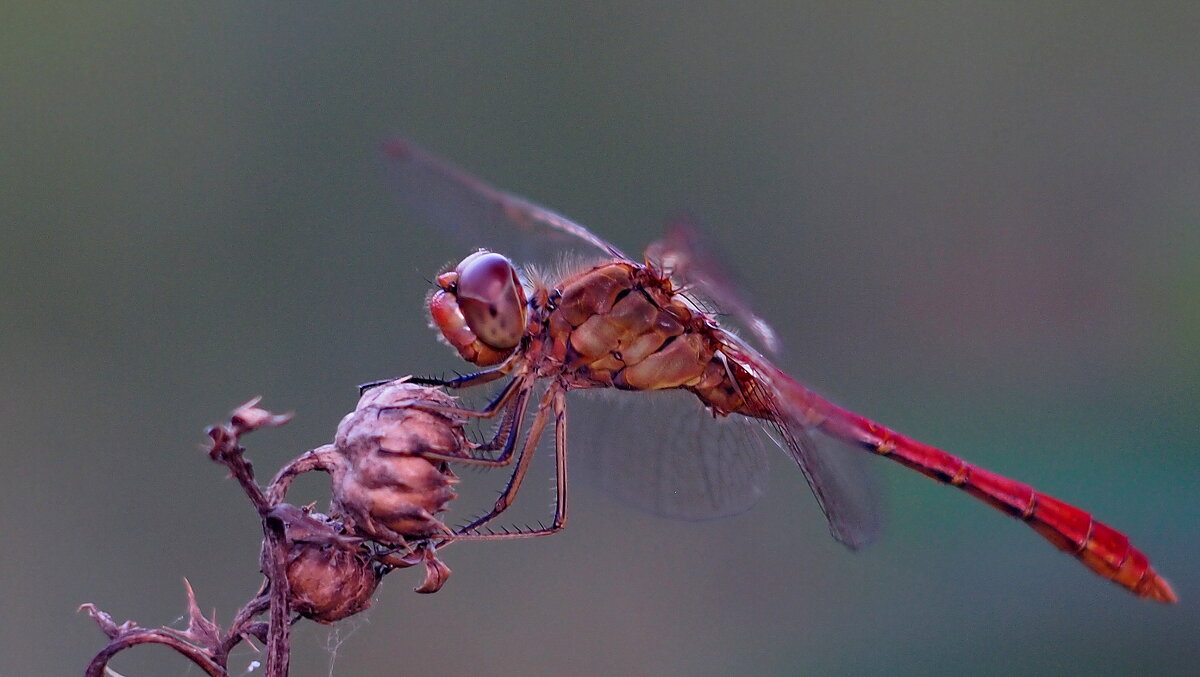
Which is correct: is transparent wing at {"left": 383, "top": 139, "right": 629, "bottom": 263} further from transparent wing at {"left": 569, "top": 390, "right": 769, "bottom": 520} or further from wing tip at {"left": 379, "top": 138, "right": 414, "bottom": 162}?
transparent wing at {"left": 569, "top": 390, "right": 769, "bottom": 520}

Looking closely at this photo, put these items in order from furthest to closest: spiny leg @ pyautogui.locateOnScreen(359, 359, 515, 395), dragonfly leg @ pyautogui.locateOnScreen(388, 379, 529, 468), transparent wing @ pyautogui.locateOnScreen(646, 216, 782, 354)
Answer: transparent wing @ pyautogui.locateOnScreen(646, 216, 782, 354)
dragonfly leg @ pyautogui.locateOnScreen(388, 379, 529, 468)
spiny leg @ pyautogui.locateOnScreen(359, 359, 515, 395)

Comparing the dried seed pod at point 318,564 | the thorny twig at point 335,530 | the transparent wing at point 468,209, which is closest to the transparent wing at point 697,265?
the transparent wing at point 468,209

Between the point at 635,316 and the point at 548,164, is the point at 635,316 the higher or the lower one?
the lower one

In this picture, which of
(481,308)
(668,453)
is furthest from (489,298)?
(668,453)

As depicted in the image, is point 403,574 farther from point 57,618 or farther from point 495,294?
point 495,294

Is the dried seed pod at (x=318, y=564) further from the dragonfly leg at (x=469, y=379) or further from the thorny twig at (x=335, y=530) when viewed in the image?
the dragonfly leg at (x=469, y=379)

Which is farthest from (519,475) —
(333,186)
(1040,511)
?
(333,186)

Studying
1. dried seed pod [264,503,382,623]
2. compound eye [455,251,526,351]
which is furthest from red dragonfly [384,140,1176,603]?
dried seed pod [264,503,382,623]
